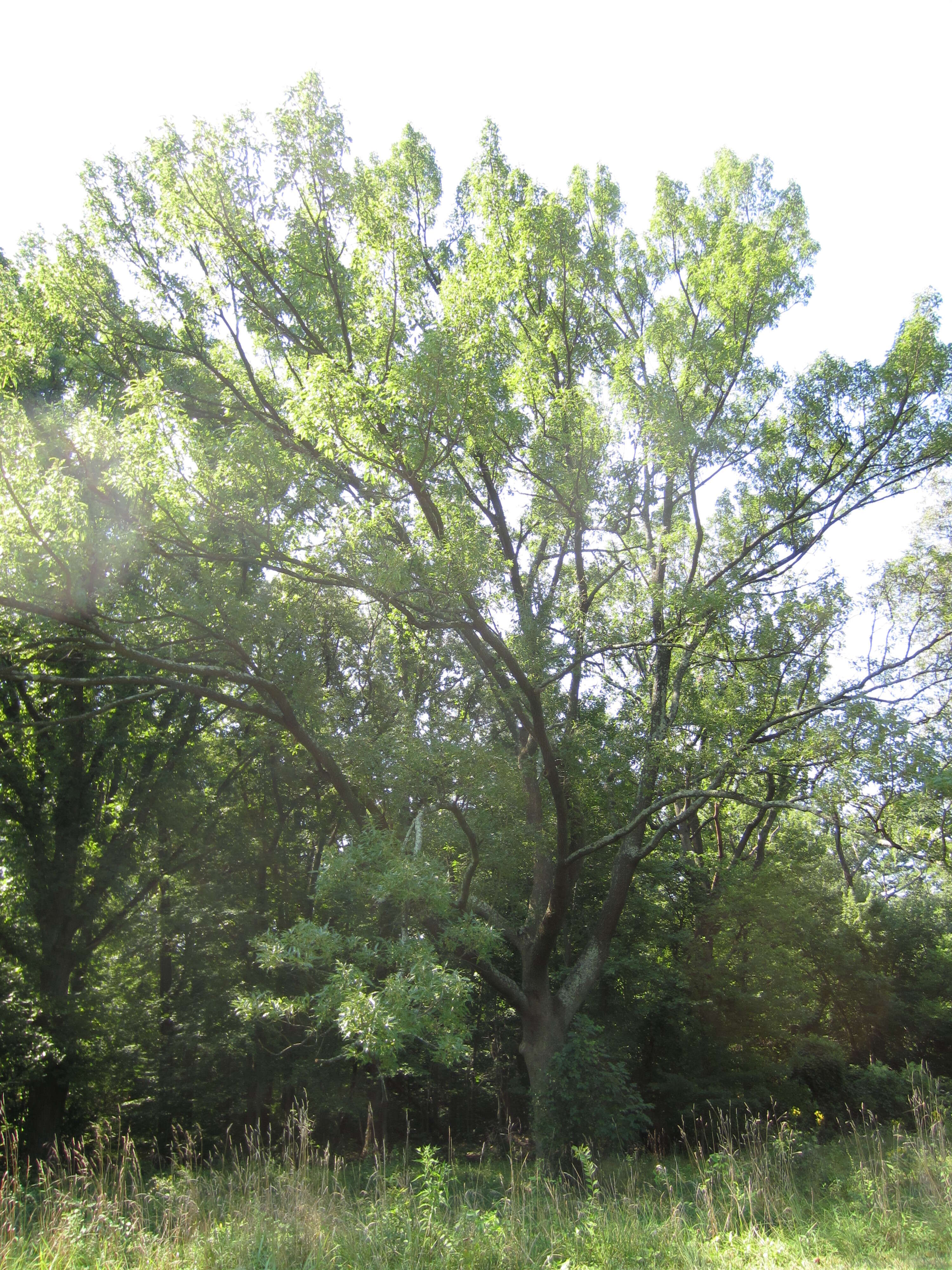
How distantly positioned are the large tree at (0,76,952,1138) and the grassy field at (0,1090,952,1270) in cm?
256

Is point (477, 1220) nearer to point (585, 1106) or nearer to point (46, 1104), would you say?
point (585, 1106)

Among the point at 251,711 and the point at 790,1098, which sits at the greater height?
the point at 251,711

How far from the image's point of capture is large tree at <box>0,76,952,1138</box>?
313 inches

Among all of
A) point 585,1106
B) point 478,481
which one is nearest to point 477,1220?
point 585,1106

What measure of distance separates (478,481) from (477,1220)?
9.00 metres

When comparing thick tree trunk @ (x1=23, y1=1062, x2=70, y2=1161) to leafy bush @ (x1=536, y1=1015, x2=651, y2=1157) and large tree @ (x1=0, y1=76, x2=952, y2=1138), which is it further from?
leafy bush @ (x1=536, y1=1015, x2=651, y2=1157)

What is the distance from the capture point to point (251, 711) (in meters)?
9.73

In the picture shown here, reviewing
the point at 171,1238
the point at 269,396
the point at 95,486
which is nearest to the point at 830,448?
the point at 269,396

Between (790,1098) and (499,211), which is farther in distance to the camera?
(790,1098)

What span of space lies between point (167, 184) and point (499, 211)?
4.45 meters

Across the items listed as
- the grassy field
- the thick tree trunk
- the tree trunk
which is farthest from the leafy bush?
the thick tree trunk

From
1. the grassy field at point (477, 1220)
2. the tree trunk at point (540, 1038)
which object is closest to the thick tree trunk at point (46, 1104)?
the grassy field at point (477, 1220)

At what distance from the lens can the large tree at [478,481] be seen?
26.1ft

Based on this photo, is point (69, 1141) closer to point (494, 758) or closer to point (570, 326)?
point (494, 758)
